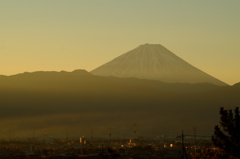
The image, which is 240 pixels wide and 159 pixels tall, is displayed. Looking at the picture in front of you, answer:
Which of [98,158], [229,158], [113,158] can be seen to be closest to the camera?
[229,158]

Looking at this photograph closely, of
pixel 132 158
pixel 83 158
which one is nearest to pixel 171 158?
pixel 132 158

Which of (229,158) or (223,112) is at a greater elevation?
(223,112)

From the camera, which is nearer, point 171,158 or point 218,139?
point 218,139

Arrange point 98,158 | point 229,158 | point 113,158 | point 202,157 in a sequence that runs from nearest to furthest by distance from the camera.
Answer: point 229,158 → point 202,157 → point 113,158 → point 98,158

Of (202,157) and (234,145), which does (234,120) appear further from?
(202,157)

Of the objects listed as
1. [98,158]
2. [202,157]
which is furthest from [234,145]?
[98,158]

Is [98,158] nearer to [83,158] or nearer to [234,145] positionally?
[83,158]
